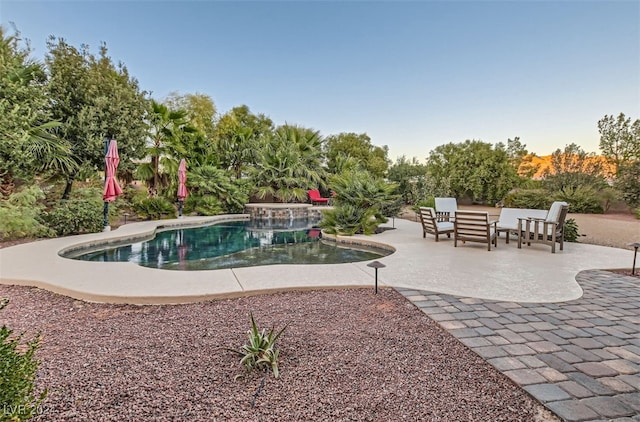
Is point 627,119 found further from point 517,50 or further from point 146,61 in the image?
point 146,61

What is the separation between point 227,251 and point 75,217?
162 inches

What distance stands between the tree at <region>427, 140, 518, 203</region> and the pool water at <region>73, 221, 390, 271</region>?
10.6m

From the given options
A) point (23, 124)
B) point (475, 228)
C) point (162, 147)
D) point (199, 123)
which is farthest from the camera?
point (199, 123)

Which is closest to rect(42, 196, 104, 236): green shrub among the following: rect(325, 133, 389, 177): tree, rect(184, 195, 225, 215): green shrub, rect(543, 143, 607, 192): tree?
rect(184, 195, 225, 215): green shrub

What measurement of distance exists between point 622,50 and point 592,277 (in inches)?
328

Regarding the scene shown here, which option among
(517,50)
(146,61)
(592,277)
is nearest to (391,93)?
(517,50)

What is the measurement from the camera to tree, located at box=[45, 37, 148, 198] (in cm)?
945

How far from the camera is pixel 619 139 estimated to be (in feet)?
55.3

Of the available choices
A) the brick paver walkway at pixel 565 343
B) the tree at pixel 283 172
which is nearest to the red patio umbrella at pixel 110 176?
the tree at pixel 283 172

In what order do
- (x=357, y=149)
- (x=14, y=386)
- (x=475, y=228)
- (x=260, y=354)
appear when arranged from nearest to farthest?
1. (x=14, y=386)
2. (x=260, y=354)
3. (x=475, y=228)
4. (x=357, y=149)

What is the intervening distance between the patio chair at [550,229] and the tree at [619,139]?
45.3 ft

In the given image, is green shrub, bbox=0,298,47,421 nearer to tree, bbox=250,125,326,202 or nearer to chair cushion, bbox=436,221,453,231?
chair cushion, bbox=436,221,453,231

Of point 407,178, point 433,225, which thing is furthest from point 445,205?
point 407,178

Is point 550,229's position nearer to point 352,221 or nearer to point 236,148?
point 352,221
